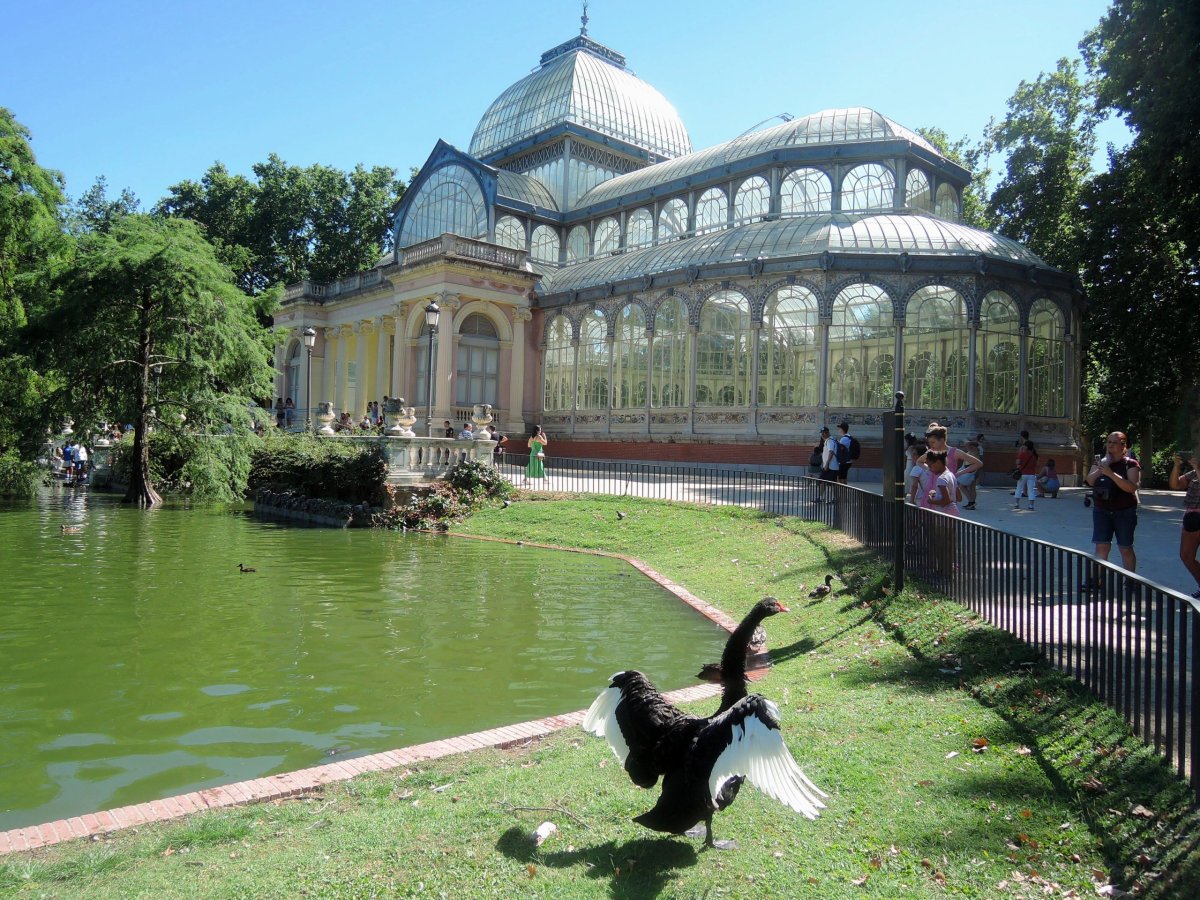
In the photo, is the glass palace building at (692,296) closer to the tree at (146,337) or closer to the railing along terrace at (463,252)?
the railing along terrace at (463,252)

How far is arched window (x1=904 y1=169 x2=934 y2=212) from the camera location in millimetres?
29750

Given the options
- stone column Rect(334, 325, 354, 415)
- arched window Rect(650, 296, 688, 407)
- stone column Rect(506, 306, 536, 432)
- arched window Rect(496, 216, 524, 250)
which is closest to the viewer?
arched window Rect(650, 296, 688, 407)

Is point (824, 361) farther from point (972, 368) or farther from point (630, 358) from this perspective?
point (630, 358)

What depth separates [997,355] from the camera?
83.8ft

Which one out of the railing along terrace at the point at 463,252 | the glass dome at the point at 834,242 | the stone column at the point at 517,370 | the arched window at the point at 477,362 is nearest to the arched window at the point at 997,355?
the glass dome at the point at 834,242

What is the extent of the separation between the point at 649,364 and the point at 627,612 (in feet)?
65.9

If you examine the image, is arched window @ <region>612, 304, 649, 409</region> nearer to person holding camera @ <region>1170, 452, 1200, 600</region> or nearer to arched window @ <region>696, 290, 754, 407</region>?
arched window @ <region>696, 290, 754, 407</region>

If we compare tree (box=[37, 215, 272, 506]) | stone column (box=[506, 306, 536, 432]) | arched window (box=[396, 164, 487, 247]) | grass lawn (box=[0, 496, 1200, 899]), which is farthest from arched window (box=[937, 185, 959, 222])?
grass lawn (box=[0, 496, 1200, 899])

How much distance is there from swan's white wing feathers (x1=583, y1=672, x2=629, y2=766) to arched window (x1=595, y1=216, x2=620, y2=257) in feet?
109

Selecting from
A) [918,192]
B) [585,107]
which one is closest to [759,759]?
[918,192]

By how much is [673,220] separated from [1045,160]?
14626 millimetres

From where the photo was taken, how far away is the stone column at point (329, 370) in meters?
41.1

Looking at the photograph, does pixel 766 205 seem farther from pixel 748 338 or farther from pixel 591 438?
pixel 591 438

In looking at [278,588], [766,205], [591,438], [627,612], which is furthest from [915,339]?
[278,588]
